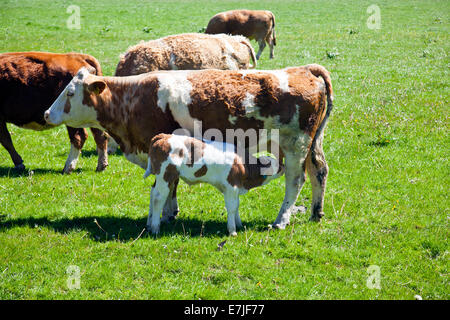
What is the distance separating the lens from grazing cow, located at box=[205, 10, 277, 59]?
22.8 metres

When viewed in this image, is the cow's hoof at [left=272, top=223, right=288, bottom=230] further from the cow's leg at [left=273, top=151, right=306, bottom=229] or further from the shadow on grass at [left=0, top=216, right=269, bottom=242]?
the shadow on grass at [left=0, top=216, right=269, bottom=242]

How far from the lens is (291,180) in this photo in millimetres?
7906

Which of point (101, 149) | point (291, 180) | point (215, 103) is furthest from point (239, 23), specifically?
point (291, 180)

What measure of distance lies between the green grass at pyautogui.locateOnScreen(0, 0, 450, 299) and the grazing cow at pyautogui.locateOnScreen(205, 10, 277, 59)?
884 centimetres

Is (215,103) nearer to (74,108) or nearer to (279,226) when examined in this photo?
(279,226)

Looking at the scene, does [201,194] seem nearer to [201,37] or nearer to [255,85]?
[255,85]

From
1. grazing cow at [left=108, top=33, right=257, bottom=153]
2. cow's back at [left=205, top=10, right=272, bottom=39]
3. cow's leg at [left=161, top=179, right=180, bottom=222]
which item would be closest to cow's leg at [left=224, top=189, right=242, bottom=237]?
cow's leg at [left=161, top=179, right=180, bottom=222]

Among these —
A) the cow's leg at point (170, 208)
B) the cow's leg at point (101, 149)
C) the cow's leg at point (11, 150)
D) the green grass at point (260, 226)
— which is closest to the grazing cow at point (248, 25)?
the green grass at point (260, 226)

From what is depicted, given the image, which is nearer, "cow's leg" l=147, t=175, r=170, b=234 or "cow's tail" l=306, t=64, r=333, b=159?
"cow's leg" l=147, t=175, r=170, b=234

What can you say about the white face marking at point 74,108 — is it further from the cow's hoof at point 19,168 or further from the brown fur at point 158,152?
the cow's hoof at point 19,168

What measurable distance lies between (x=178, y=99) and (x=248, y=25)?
698 inches

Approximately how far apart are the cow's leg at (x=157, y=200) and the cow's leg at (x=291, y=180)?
187 cm

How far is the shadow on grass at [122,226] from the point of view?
297 inches

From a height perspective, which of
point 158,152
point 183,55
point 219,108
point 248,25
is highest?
point 219,108
